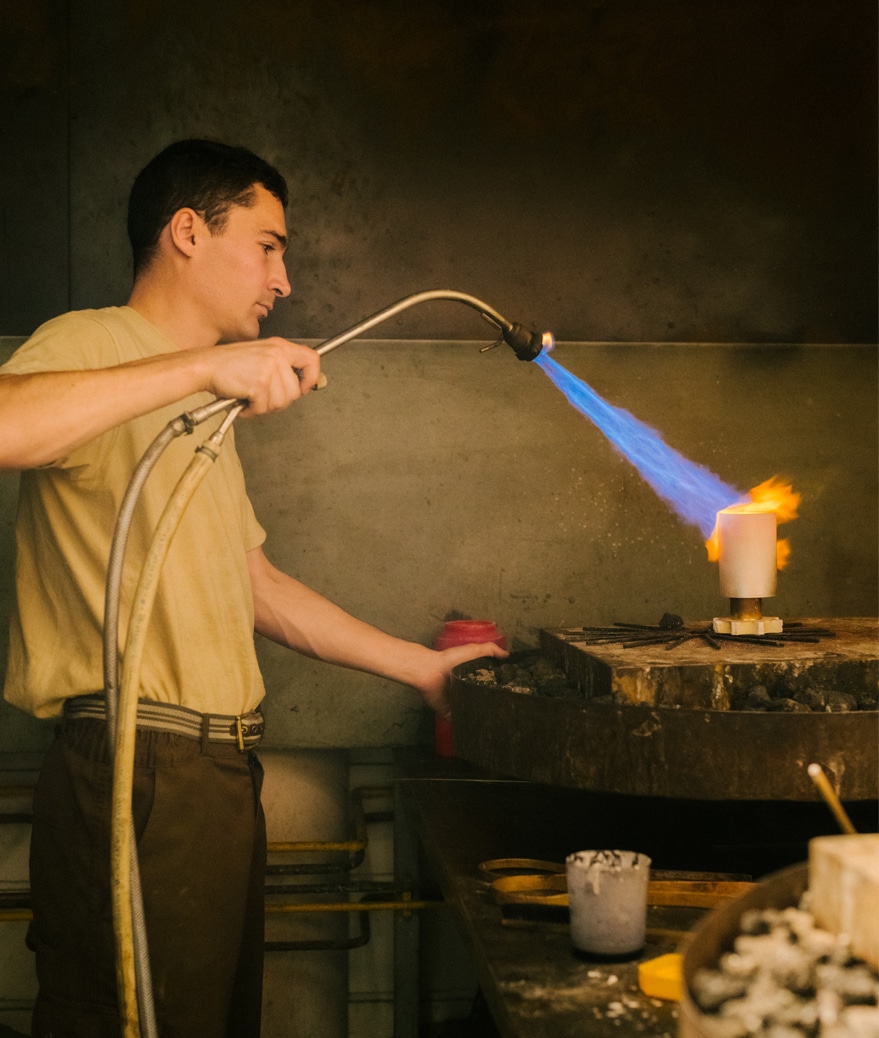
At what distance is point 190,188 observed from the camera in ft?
6.89

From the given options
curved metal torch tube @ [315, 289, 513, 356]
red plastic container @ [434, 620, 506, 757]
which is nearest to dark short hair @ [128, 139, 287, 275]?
curved metal torch tube @ [315, 289, 513, 356]

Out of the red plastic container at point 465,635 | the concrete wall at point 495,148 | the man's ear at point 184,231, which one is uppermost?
the concrete wall at point 495,148

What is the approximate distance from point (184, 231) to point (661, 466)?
1478 millimetres

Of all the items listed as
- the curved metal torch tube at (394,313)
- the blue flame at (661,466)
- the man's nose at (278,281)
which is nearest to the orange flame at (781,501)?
the blue flame at (661,466)

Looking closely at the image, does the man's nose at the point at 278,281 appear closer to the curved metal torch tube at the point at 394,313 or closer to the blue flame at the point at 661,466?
the curved metal torch tube at the point at 394,313

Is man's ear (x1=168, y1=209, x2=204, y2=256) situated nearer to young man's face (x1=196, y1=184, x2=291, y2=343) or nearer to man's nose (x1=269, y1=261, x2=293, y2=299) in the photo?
young man's face (x1=196, y1=184, x2=291, y2=343)

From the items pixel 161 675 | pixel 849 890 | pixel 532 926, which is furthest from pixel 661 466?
pixel 849 890

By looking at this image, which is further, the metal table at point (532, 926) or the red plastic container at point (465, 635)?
the red plastic container at point (465, 635)

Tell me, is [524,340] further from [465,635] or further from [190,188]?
[465,635]

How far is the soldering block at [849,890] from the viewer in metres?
0.92

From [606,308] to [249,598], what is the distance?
4.77 ft

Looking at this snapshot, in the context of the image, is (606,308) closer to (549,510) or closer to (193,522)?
(549,510)

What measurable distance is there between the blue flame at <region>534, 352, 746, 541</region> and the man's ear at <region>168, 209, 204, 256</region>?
1.12 meters

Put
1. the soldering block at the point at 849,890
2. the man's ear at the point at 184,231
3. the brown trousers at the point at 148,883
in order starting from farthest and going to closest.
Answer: the man's ear at the point at 184,231, the brown trousers at the point at 148,883, the soldering block at the point at 849,890
